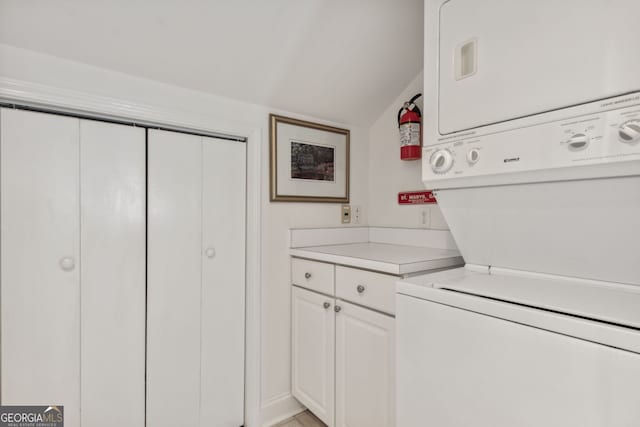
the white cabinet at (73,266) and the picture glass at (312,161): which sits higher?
the picture glass at (312,161)

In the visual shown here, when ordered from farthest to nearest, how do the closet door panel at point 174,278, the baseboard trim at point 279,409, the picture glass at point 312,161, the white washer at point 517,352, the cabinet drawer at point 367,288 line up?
the picture glass at point 312,161 → the baseboard trim at point 279,409 → the closet door panel at point 174,278 → the cabinet drawer at point 367,288 → the white washer at point 517,352

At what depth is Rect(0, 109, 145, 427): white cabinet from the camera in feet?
4.28

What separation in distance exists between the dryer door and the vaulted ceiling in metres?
0.49

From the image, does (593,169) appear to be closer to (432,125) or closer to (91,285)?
(432,125)

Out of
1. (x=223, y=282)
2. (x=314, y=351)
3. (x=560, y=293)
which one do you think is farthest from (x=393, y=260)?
(x=223, y=282)

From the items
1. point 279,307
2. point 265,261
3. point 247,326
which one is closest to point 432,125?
point 265,261

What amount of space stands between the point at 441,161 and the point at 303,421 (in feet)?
5.46

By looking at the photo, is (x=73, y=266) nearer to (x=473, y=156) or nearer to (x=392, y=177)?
(x=473, y=156)

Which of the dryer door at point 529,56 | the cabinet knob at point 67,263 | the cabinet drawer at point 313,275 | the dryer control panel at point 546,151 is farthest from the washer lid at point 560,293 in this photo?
the cabinet knob at point 67,263

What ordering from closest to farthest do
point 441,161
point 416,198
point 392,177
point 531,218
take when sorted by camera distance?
1. point 531,218
2. point 441,161
3. point 416,198
4. point 392,177

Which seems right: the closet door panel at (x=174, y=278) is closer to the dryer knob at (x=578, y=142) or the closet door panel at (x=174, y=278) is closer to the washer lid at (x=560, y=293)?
the washer lid at (x=560, y=293)

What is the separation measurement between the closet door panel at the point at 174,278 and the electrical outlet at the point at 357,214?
1.04m

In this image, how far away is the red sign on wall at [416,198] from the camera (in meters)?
1.95

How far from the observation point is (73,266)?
4.63 ft
